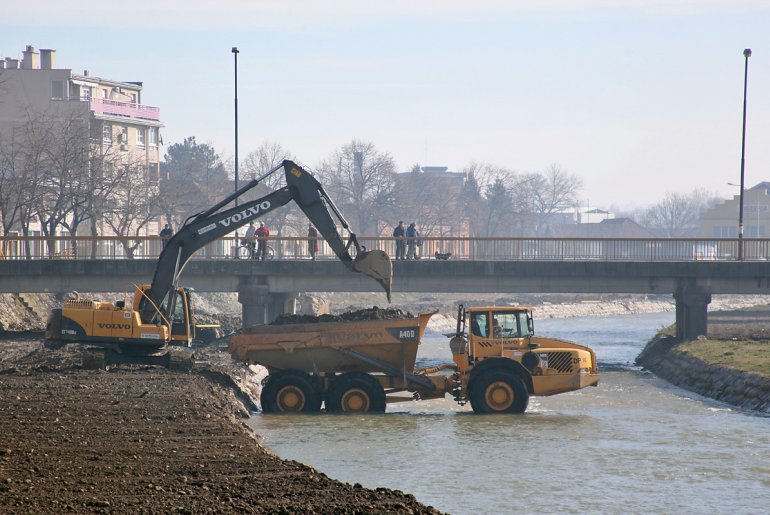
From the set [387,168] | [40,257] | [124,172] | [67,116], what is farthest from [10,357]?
[387,168]

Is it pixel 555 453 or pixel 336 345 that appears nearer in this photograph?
pixel 555 453

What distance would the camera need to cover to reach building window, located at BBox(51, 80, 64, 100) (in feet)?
328

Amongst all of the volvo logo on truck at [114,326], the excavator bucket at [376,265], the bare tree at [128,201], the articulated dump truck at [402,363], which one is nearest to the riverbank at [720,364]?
the articulated dump truck at [402,363]

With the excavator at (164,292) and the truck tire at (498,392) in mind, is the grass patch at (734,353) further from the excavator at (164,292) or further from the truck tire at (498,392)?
the excavator at (164,292)

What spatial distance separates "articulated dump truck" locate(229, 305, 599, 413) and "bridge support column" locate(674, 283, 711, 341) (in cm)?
2016

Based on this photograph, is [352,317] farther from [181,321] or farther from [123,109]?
[123,109]

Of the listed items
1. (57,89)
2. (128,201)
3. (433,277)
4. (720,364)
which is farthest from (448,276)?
(57,89)

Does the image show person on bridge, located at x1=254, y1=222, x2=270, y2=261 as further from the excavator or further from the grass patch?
the excavator

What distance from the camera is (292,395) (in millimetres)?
29641

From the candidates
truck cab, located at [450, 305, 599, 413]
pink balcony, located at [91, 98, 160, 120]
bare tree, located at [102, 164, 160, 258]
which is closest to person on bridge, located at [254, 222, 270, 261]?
truck cab, located at [450, 305, 599, 413]

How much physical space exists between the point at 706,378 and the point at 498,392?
37.4 ft

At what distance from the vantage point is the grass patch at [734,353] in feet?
123

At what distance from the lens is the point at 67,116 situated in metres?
89.5

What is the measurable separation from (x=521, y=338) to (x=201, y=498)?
1433 cm
